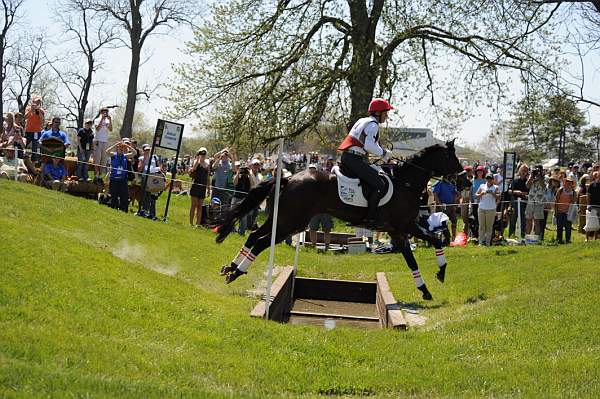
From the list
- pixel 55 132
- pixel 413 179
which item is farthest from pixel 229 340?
pixel 55 132

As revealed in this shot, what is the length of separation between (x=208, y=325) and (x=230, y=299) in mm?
3369

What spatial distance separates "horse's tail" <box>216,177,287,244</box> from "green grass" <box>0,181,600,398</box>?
1.15 meters

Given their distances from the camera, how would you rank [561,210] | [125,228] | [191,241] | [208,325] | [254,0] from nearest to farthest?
[208,325] → [125,228] → [191,241] → [561,210] → [254,0]

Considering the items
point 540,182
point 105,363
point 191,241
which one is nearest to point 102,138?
point 191,241

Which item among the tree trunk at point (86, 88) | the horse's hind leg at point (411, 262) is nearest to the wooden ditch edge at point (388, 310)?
the horse's hind leg at point (411, 262)

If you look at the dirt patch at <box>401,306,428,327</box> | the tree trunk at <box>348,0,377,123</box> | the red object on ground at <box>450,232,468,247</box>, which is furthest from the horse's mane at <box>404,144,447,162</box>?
the tree trunk at <box>348,0,377,123</box>

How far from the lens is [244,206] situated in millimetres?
13367

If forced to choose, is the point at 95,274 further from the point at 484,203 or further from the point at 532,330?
the point at 484,203

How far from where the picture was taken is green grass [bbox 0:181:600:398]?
718 centimetres

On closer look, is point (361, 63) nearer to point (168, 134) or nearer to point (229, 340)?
point (168, 134)

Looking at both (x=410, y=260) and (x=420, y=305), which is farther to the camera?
(x=410, y=260)

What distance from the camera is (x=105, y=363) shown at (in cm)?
726

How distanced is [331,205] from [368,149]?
116cm

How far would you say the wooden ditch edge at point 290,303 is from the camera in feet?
38.0
